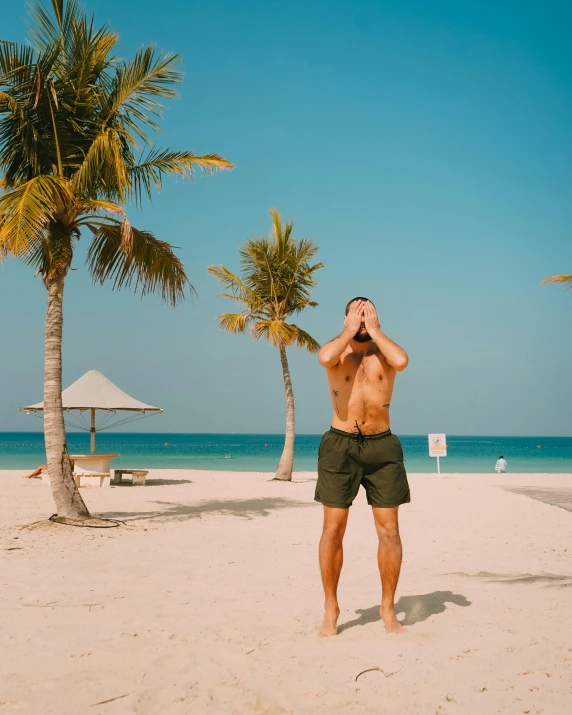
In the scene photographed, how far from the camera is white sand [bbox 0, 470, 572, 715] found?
3.00 m

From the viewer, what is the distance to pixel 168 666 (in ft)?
11.0

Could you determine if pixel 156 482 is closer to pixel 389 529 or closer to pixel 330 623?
pixel 330 623

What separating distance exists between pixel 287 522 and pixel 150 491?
5.71m

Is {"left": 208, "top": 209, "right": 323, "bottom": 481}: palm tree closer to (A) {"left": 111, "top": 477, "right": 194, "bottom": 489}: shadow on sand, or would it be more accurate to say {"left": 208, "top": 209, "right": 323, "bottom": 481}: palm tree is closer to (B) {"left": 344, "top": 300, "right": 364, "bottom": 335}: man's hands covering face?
(A) {"left": 111, "top": 477, "right": 194, "bottom": 489}: shadow on sand

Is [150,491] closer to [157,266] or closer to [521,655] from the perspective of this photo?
[157,266]

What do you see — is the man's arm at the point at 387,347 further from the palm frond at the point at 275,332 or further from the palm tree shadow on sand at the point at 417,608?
the palm frond at the point at 275,332

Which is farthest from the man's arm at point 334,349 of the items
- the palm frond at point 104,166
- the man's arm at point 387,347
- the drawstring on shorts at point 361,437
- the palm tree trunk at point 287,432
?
the palm tree trunk at point 287,432

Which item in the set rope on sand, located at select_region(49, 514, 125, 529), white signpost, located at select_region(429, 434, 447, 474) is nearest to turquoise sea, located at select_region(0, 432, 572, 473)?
white signpost, located at select_region(429, 434, 447, 474)

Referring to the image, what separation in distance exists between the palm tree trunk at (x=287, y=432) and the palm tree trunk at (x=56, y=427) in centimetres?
934

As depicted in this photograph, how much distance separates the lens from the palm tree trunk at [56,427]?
8.25 m

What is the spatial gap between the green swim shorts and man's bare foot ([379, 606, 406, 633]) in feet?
2.14

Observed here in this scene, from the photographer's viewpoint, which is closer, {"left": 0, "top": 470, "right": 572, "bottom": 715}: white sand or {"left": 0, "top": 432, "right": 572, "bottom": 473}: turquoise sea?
{"left": 0, "top": 470, "right": 572, "bottom": 715}: white sand

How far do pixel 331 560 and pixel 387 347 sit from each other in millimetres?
1341

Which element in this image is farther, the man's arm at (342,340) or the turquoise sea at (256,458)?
the turquoise sea at (256,458)
